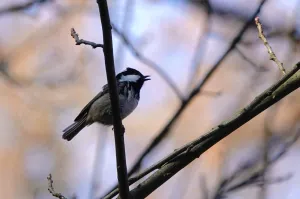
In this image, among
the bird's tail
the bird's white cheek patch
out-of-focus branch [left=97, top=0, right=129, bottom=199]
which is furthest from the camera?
the bird's white cheek patch

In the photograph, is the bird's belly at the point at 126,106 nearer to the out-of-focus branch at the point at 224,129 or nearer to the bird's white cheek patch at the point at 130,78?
the bird's white cheek patch at the point at 130,78

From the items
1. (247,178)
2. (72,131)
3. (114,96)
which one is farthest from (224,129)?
(72,131)

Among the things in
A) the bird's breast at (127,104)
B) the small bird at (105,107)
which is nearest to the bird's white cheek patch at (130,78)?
the small bird at (105,107)

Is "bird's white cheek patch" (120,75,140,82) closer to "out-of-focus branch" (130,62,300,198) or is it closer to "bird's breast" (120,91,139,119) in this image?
"bird's breast" (120,91,139,119)

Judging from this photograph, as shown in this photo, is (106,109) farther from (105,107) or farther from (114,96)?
(114,96)

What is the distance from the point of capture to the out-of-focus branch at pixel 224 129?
1398 mm

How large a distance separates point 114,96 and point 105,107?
3.92ft

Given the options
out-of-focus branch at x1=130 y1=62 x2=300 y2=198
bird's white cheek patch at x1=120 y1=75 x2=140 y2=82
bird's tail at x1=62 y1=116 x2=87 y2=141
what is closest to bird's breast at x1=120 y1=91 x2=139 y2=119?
bird's white cheek patch at x1=120 y1=75 x2=140 y2=82

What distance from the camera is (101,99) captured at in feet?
8.70

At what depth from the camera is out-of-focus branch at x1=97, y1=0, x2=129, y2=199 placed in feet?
4.17

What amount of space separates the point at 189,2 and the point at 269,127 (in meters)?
1.77

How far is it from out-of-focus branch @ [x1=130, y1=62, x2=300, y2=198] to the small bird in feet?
3.27

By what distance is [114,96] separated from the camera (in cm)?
141

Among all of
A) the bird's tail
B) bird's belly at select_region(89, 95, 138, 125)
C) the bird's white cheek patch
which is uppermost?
the bird's white cheek patch
